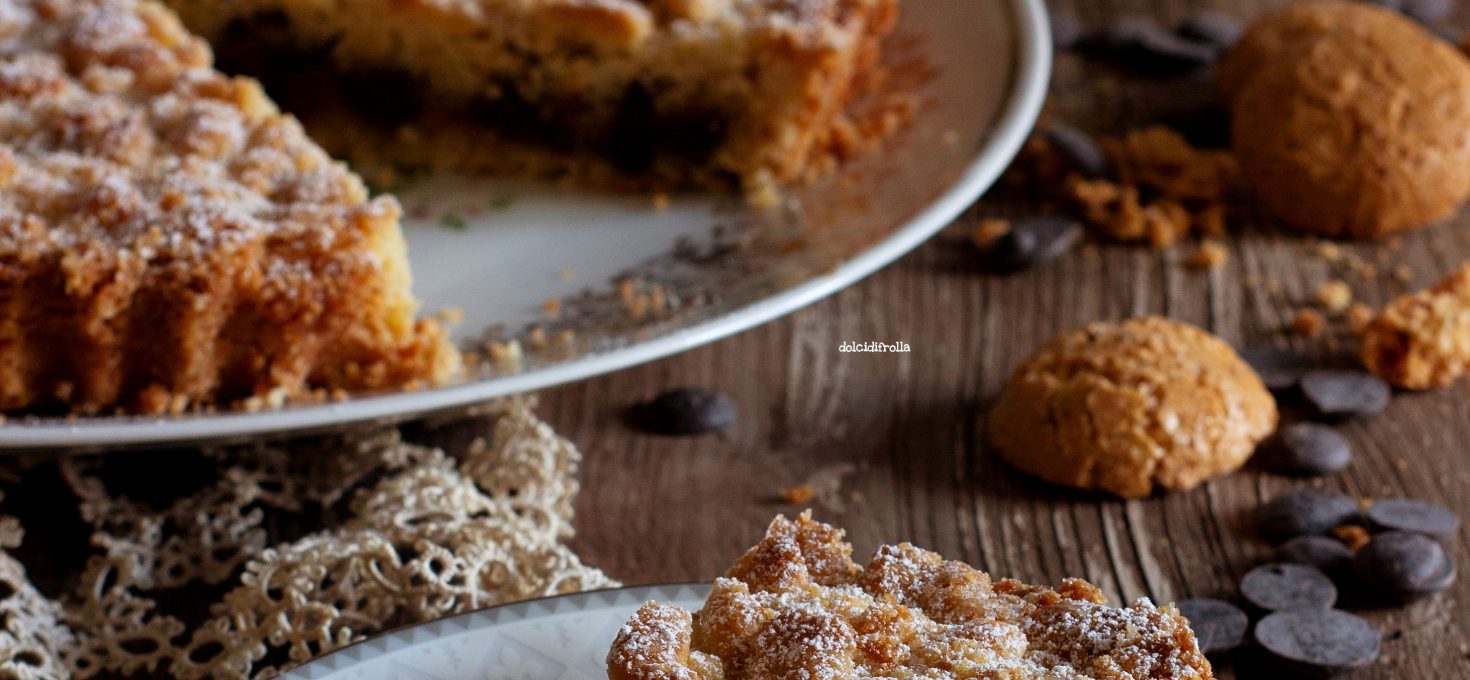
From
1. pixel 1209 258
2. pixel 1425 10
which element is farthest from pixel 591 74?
pixel 1425 10

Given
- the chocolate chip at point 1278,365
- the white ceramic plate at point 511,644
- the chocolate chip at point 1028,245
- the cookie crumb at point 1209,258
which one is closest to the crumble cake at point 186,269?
the white ceramic plate at point 511,644

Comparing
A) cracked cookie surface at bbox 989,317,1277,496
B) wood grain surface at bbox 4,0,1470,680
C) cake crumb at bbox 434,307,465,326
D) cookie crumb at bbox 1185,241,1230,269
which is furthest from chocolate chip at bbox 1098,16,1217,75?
cake crumb at bbox 434,307,465,326

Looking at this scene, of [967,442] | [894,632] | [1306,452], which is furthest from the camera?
[967,442]

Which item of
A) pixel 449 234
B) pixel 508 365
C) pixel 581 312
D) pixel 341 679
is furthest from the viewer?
pixel 449 234

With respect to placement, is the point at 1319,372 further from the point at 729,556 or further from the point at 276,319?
the point at 276,319

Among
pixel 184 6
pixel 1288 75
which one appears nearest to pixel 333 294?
pixel 184 6

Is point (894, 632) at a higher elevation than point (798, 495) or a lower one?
higher

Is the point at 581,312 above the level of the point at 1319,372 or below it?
above

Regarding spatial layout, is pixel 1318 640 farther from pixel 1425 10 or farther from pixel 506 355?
pixel 1425 10
